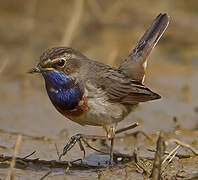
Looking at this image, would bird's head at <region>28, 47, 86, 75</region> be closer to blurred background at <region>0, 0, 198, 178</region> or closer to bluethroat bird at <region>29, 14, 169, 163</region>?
bluethroat bird at <region>29, 14, 169, 163</region>

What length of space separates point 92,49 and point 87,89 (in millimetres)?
5365

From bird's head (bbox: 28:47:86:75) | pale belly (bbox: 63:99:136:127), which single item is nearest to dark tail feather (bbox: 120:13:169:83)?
pale belly (bbox: 63:99:136:127)

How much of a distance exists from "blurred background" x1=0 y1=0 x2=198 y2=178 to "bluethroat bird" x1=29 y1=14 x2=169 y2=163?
1035mm

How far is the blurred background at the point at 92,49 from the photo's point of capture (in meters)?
9.95

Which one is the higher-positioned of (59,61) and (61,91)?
(59,61)

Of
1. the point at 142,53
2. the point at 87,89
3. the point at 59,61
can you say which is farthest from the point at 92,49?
the point at 59,61

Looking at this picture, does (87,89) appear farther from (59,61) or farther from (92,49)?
(92,49)

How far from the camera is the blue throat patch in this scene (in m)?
7.35

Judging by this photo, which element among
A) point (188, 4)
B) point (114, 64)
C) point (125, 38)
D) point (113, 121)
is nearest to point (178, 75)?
point (114, 64)

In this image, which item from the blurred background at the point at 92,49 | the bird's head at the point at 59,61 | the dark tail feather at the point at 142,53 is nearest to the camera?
the bird's head at the point at 59,61

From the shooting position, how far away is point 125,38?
13.7 meters

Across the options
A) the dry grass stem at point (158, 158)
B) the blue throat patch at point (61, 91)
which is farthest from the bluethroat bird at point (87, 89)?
the dry grass stem at point (158, 158)

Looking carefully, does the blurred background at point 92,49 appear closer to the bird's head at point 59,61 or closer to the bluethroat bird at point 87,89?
the bluethroat bird at point 87,89

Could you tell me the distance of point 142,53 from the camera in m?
8.84
